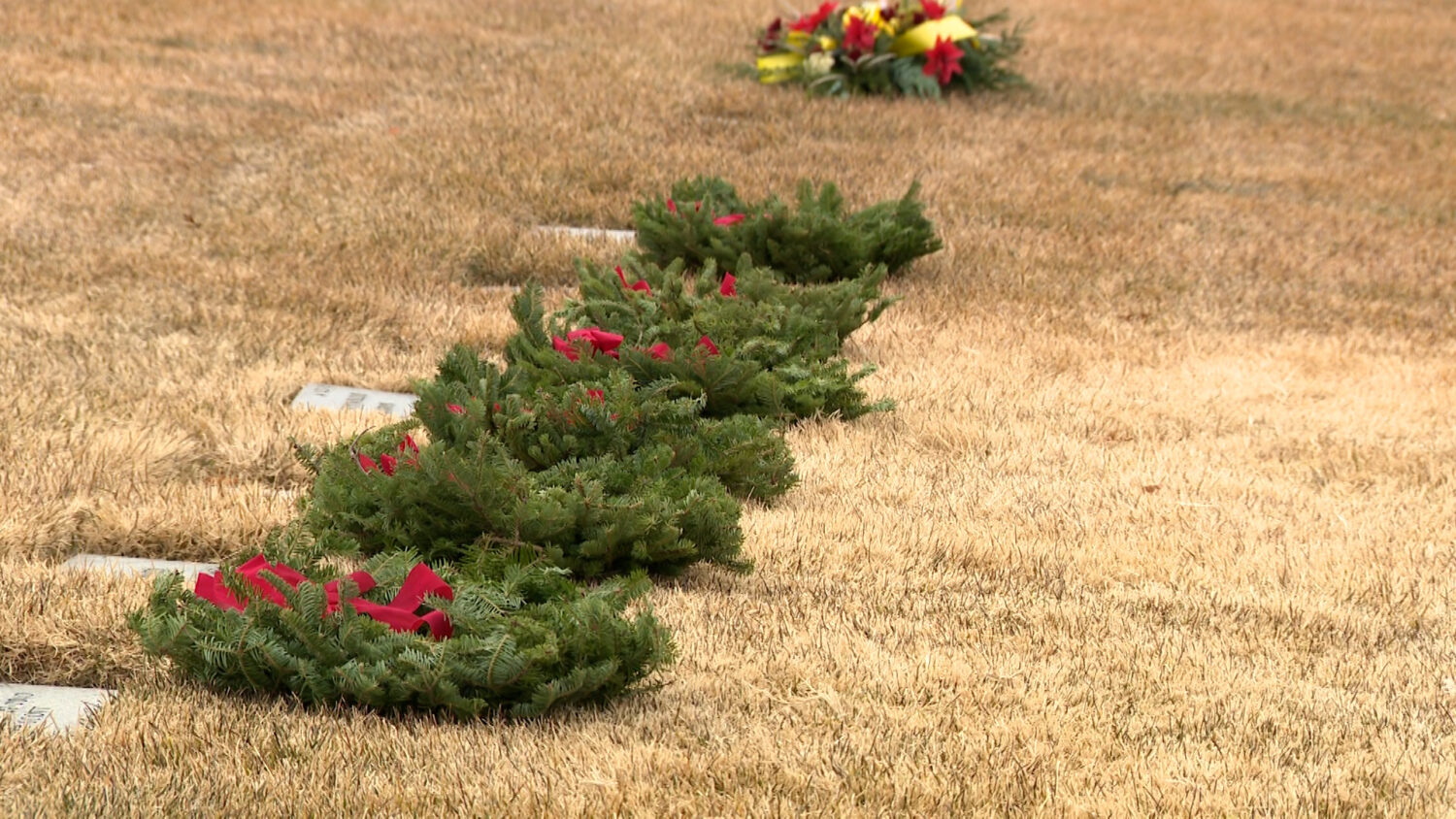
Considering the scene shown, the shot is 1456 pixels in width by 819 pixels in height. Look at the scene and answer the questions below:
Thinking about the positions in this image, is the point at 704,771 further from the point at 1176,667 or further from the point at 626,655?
the point at 1176,667

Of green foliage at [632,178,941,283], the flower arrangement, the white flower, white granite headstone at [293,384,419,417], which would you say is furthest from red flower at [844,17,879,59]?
white granite headstone at [293,384,419,417]

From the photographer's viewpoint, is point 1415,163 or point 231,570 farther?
point 1415,163

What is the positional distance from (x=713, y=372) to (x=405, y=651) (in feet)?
7.18

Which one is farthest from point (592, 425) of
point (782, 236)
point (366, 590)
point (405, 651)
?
point (782, 236)

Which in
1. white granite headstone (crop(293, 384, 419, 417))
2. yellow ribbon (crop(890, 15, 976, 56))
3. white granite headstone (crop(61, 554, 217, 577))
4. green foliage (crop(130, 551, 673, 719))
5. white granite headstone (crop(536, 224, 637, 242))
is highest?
green foliage (crop(130, 551, 673, 719))

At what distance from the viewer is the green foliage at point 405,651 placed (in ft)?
9.53

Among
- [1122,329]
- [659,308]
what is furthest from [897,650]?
[1122,329]

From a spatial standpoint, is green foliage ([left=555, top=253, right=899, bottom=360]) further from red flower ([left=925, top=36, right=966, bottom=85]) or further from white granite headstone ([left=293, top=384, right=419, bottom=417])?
red flower ([left=925, top=36, right=966, bottom=85])

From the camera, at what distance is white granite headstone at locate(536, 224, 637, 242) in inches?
299

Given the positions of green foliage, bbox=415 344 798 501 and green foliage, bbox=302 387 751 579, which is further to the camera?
green foliage, bbox=415 344 798 501

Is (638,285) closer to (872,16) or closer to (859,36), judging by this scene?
(859,36)

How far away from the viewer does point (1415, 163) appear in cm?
1047

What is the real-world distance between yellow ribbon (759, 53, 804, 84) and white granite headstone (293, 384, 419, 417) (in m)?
6.10

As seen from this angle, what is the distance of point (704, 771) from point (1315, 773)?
116 cm
